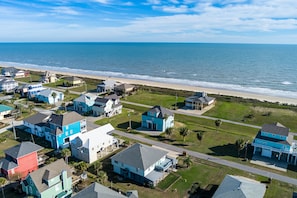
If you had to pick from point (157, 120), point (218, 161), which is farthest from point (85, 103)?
point (218, 161)

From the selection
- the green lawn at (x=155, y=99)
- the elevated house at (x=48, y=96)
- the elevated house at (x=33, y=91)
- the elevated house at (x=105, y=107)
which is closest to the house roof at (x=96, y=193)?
the elevated house at (x=105, y=107)

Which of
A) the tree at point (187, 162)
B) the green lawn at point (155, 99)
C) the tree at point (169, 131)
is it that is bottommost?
the tree at point (187, 162)

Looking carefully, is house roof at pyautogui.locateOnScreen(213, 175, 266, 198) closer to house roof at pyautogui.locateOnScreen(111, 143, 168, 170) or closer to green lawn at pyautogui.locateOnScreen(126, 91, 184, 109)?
house roof at pyautogui.locateOnScreen(111, 143, 168, 170)

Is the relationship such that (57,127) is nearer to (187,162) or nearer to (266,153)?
(187,162)

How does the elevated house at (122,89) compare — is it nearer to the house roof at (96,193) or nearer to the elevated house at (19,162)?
the elevated house at (19,162)

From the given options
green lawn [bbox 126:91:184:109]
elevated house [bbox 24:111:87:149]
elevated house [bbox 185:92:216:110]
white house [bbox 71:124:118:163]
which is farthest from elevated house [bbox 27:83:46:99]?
elevated house [bbox 185:92:216:110]

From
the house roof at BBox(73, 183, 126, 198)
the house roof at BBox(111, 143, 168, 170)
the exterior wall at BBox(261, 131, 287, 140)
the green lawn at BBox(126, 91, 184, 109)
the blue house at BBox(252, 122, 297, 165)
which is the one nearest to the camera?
the house roof at BBox(73, 183, 126, 198)
